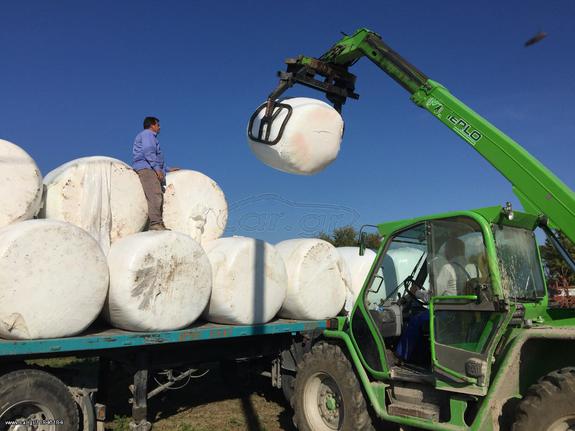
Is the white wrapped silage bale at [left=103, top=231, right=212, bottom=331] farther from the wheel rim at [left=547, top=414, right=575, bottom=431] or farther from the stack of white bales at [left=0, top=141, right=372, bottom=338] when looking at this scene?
the wheel rim at [left=547, top=414, right=575, bottom=431]

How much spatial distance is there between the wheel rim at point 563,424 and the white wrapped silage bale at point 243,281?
10.1 ft

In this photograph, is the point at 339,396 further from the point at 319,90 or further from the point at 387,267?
the point at 319,90

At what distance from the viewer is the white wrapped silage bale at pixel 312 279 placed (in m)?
6.16

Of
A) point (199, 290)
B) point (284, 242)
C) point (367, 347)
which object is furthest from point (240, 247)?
point (367, 347)

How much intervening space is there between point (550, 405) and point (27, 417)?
3.83 m

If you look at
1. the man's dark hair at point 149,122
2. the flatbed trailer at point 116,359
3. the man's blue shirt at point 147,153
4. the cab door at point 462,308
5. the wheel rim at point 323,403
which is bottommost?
the wheel rim at point 323,403

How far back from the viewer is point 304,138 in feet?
17.5

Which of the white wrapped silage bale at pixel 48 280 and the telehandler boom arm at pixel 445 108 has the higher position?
the telehandler boom arm at pixel 445 108

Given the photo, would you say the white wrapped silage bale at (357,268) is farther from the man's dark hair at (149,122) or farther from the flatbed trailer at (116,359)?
the man's dark hair at (149,122)

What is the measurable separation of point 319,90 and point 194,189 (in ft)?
6.03

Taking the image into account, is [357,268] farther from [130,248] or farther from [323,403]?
[130,248]

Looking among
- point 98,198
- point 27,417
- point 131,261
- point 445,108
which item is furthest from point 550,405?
point 98,198

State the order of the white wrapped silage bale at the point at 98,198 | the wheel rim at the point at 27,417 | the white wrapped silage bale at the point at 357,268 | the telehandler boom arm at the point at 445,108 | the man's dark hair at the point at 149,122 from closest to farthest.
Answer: the wheel rim at the point at 27,417 < the telehandler boom arm at the point at 445,108 < the white wrapped silage bale at the point at 98,198 < the man's dark hair at the point at 149,122 < the white wrapped silage bale at the point at 357,268

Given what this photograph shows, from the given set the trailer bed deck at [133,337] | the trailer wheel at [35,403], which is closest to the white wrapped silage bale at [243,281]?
the trailer bed deck at [133,337]
